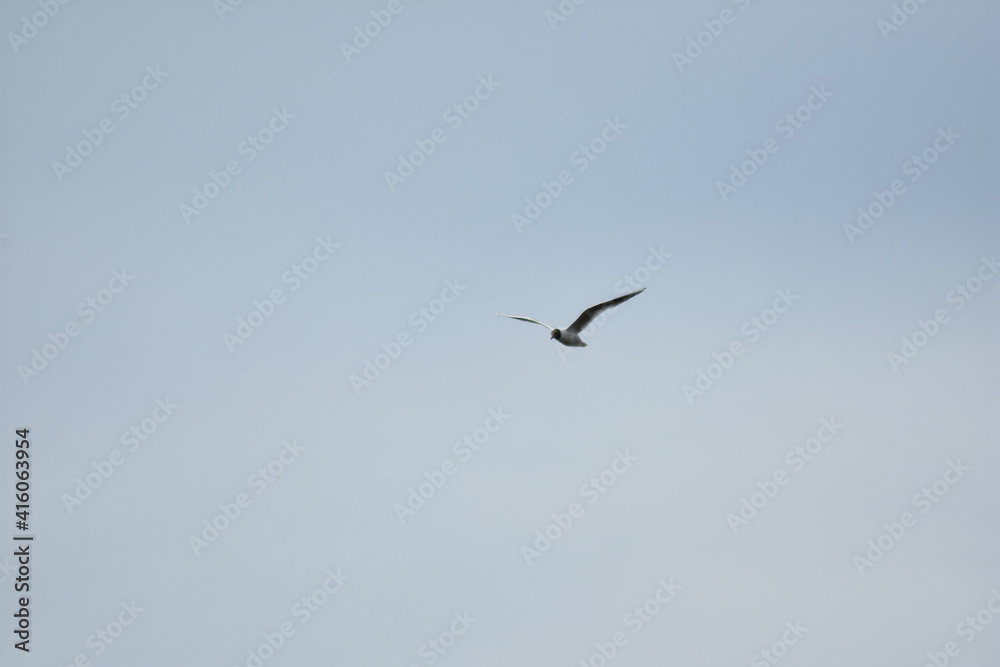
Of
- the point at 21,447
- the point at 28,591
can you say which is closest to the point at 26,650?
the point at 28,591

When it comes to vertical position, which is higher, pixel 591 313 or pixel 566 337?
pixel 591 313

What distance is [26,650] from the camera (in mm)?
30453

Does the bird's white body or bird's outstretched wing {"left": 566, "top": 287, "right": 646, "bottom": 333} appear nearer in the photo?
bird's outstretched wing {"left": 566, "top": 287, "right": 646, "bottom": 333}

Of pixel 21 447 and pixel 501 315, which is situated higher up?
pixel 501 315

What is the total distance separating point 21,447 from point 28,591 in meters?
3.89

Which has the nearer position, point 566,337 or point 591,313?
point 591,313

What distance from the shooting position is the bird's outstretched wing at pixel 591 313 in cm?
2353

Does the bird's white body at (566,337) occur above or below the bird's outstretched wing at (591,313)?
below

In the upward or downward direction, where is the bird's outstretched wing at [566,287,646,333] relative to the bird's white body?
upward

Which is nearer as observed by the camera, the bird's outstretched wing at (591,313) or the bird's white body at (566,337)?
the bird's outstretched wing at (591,313)

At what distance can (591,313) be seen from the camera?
2475cm

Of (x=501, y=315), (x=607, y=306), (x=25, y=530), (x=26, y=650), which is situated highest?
(x=607, y=306)

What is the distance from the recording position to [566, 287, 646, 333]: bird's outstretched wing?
926 inches

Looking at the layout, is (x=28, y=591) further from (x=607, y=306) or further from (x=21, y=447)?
(x=607, y=306)
